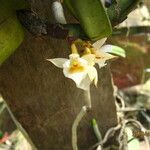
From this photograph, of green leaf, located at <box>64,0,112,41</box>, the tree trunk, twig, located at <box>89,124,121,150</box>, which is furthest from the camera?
twig, located at <box>89,124,121,150</box>

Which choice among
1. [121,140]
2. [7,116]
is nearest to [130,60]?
[7,116]

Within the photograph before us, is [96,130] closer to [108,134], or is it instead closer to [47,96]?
[108,134]

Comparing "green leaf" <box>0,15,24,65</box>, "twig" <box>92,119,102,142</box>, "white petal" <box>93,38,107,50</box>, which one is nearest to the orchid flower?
"white petal" <box>93,38,107,50</box>

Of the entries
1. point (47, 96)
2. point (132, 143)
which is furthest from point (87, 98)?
point (132, 143)

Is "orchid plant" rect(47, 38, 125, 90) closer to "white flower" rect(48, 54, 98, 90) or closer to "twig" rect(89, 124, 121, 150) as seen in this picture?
"white flower" rect(48, 54, 98, 90)

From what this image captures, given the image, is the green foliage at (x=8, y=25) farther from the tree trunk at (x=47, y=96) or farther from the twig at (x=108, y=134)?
the twig at (x=108, y=134)

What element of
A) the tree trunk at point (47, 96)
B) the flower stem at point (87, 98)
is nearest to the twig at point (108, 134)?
the tree trunk at point (47, 96)
